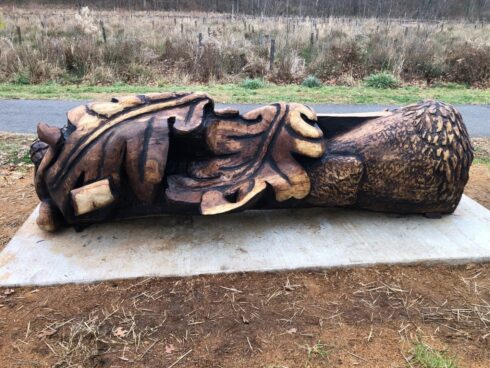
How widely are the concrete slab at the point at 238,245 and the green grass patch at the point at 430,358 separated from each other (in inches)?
26.8

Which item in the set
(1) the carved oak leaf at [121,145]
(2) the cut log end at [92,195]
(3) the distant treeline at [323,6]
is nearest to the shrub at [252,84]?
(1) the carved oak leaf at [121,145]

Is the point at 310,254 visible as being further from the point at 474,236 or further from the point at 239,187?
the point at 474,236

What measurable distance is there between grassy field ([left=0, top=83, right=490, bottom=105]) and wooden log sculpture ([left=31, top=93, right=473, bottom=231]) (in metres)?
5.39

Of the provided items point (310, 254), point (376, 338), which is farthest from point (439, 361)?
point (310, 254)

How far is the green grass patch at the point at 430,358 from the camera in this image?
2.03m

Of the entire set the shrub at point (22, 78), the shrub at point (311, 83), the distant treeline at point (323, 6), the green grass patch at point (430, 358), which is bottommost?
the green grass patch at point (430, 358)

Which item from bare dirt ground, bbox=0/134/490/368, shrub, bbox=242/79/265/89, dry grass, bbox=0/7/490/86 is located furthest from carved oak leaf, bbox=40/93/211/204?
dry grass, bbox=0/7/490/86

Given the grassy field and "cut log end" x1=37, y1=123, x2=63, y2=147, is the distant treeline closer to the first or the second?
the grassy field

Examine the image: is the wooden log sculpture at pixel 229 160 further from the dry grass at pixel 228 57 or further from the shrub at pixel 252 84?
the dry grass at pixel 228 57

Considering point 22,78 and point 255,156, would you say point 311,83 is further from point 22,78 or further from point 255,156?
point 255,156

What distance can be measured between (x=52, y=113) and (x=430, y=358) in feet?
22.6

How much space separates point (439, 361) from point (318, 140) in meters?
1.44

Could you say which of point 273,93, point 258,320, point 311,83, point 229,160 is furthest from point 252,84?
point 258,320

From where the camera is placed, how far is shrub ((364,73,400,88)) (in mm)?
10203
